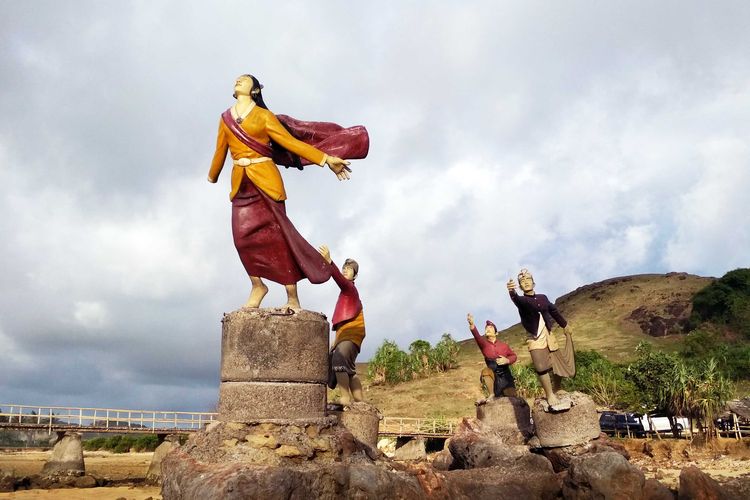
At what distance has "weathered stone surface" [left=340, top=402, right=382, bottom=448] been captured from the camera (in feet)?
24.9

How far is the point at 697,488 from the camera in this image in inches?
256

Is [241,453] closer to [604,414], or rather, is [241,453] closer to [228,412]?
[228,412]

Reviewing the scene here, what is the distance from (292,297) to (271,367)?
738 mm

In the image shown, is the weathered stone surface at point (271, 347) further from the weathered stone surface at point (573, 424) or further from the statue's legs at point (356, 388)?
the weathered stone surface at point (573, 424)

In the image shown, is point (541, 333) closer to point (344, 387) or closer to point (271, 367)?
point (344, 387)

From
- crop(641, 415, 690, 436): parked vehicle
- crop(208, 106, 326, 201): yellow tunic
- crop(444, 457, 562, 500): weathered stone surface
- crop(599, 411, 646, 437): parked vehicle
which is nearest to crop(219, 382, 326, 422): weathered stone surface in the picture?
crop(444, 457, 562, 500): weathered stone surface

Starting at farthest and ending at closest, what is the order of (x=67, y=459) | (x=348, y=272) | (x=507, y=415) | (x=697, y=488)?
(x=67, y=459) < (x=507, y=415) < (x=348, y=272) < (x=697, y=488)

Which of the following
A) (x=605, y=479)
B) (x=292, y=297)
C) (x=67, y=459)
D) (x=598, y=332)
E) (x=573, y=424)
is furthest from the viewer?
(x=598, y=332)

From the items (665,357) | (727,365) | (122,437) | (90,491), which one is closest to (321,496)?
(90,491)

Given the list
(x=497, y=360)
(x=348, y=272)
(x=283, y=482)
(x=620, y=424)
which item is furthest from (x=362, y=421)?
(x=620, y=424)

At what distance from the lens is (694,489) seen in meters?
6.49

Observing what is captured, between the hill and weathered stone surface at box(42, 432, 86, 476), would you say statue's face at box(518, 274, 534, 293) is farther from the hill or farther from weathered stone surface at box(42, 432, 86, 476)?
the hill

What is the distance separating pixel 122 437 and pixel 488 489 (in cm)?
4157

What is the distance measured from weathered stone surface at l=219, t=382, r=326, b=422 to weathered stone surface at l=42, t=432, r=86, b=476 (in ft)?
57.6
